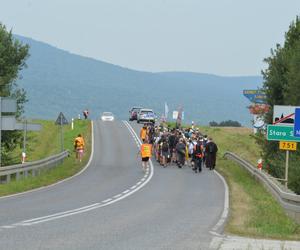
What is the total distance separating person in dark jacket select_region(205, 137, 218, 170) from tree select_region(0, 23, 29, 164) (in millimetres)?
10192

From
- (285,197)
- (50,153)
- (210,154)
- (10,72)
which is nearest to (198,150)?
(210,154)

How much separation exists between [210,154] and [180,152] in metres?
1.51

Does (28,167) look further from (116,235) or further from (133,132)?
(133,132)

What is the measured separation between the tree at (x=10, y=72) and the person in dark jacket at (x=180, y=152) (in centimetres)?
878

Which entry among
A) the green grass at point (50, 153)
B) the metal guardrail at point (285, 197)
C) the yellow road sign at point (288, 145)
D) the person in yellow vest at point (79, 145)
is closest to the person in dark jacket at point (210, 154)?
the green grass at point (50, 153)

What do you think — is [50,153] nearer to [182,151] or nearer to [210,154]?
[182,151]

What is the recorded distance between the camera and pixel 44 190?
23.4 meters

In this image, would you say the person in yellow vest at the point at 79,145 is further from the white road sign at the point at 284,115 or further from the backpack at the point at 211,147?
the white road sign at the point at 284,115

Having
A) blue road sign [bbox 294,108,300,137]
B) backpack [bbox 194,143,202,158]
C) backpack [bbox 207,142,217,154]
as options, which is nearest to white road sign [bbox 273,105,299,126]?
blue road sign [bbox 294,108,300,137]

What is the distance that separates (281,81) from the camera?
37.9m

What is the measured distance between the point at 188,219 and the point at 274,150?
73.7ft

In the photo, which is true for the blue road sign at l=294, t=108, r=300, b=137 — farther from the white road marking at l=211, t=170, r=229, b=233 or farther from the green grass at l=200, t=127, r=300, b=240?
the white road marking at l=211, t=170, r=229, b=233

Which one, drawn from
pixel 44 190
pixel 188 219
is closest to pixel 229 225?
pixel 188 219

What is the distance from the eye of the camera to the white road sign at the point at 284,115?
2588 centimetres
